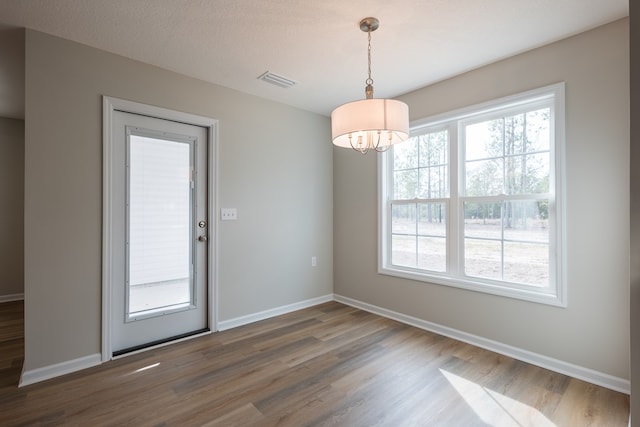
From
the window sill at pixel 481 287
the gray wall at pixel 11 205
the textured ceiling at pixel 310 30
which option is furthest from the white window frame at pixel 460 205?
the gray wall at pixel 11 205

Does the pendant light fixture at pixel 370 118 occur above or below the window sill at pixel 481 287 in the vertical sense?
above

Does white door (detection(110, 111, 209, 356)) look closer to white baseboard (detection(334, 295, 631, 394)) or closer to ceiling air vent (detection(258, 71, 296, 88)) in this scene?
ceiling air vent (detection(258, 71, 296, 88))

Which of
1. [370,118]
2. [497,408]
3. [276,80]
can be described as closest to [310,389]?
[497,408]

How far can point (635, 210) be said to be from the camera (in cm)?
96

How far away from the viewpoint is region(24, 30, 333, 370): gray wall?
2.27 m

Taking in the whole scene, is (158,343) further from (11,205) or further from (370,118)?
(11,205)

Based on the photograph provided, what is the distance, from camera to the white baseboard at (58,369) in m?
2.20

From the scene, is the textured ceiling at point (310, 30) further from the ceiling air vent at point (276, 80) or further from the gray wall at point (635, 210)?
the gray wall at point (635, 210)

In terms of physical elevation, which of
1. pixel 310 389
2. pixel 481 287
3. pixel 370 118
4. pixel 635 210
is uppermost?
pixel 370 118

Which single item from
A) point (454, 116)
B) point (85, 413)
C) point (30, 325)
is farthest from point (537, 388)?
point (30, 325)

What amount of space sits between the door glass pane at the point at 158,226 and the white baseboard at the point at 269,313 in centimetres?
47

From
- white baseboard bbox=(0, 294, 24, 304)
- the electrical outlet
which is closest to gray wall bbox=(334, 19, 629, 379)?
the electrical outlet

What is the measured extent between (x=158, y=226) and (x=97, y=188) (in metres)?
0.58

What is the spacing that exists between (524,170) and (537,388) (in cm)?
166
